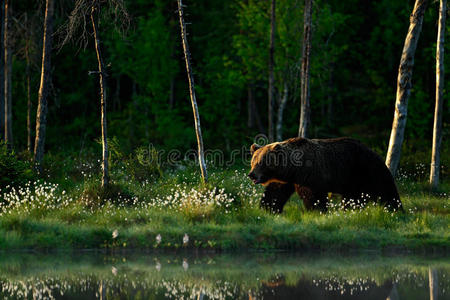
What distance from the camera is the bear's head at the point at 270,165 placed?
14945mm

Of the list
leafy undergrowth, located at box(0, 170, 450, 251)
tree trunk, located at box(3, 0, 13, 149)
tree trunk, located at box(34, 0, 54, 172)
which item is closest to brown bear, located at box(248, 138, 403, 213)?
leafy undergrowth, located at box(0, 170, 450, 251)

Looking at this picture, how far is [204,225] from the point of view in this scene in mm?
13531

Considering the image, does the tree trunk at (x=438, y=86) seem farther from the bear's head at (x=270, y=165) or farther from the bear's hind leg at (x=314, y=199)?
the bear's head at (x=270, y=165)

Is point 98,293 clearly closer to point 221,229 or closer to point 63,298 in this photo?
point 63,298

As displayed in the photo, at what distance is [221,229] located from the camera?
13.2m

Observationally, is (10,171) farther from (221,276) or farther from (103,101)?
(221,276)

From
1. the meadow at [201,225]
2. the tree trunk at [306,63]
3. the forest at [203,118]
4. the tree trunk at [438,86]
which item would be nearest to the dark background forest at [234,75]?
the forest at [203,118]

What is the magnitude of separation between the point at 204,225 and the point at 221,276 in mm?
3086

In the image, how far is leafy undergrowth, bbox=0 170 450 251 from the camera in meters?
12.9

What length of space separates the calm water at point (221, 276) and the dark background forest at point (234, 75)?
61.8 ft

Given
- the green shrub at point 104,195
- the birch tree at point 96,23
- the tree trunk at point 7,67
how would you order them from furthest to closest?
the tree trunk at point 7,67 → the birch tree at point 96,23 → the green shrub at point 104,195

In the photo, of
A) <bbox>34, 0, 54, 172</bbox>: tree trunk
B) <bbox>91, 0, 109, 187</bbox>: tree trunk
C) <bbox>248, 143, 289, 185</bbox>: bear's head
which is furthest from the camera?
<bbox>34, 0, 54, 172</bbox>: tree trunk

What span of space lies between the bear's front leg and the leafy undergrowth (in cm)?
29

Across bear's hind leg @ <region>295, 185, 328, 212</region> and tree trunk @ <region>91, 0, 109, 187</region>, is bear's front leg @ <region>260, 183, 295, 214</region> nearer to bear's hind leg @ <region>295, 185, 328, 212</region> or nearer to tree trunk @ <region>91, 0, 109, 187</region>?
bear's hind leg @ <region>295, 185, 328, 212</region>
